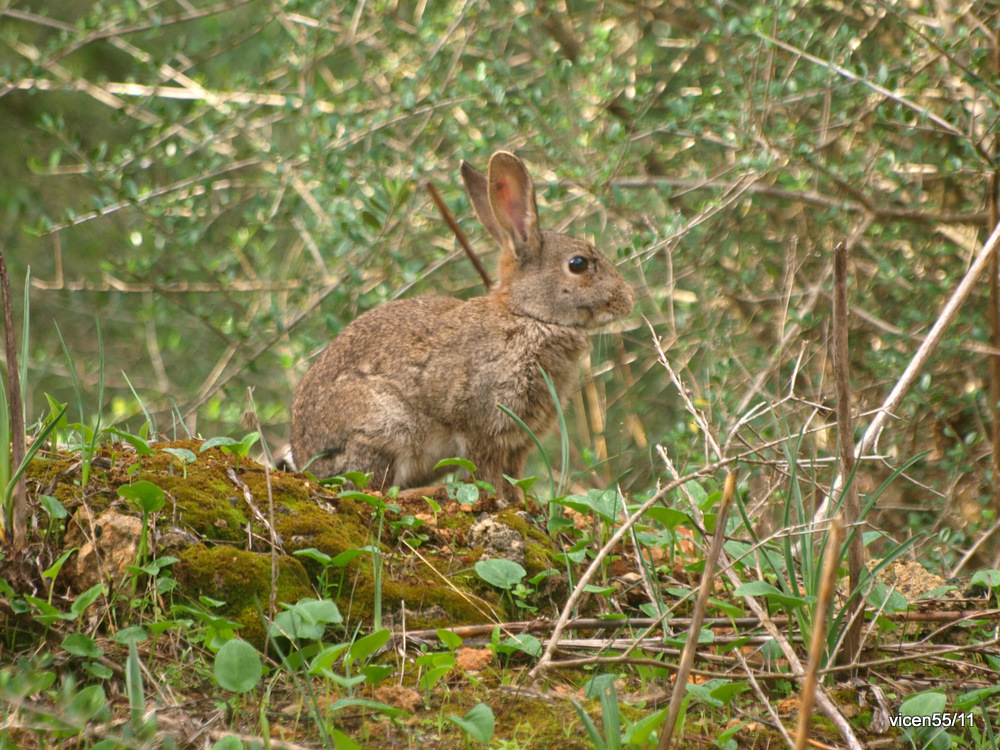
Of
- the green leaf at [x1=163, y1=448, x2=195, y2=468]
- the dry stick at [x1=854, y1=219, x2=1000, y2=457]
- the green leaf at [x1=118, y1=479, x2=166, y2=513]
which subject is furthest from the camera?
the green leaf at [x1=163, y1=448, x2=195, y2=468]

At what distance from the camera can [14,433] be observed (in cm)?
274

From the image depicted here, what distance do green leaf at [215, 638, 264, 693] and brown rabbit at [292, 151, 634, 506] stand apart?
7.56 feet

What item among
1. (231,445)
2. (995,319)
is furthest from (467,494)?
Result: (995,319)

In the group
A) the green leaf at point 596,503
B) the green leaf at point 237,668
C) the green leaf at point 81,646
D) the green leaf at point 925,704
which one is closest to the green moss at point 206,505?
the green leaf at point 81,646

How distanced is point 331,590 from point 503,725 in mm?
772

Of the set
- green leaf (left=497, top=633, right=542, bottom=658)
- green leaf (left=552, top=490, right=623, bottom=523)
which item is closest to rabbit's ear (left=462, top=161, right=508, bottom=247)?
green leaf (left=552, top=490, right=623, bottom=523)

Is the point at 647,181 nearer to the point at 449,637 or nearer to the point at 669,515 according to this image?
the point at 669,515

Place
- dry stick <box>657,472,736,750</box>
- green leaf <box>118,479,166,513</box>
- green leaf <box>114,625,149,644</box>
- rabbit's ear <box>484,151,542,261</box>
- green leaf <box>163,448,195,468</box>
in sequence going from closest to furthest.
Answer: dry stick <box>657,472,736,750</box>
green leaf <box>114,625,149,644</box>
green leaf <box>118,479,166,513</box>
green leaf <box>163,448,195,468</box>
rabbit's ear <box>484,151,542,261</box>

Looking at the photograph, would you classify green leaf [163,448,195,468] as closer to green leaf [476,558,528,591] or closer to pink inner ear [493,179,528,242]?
green leaf [476,558,528,591]

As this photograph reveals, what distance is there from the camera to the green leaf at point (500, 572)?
10.2ft

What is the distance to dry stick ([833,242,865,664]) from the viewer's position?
2.68 m

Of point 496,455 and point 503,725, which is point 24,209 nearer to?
point 496,455

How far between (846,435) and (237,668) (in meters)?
1.79

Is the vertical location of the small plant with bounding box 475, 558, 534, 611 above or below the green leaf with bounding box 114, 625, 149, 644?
below
